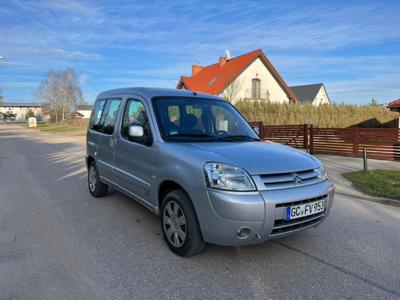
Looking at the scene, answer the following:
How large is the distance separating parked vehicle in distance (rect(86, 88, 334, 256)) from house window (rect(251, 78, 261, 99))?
2814 cm

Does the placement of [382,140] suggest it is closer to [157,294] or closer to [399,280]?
[399,280]

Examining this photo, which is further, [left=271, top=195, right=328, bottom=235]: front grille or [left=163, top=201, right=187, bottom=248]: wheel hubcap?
[left=163, top=201, right=187, bottom=248]: wheel hubcap

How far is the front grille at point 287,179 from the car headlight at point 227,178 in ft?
0.57

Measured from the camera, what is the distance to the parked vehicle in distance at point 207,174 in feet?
10.5

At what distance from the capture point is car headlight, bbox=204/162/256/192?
321cm

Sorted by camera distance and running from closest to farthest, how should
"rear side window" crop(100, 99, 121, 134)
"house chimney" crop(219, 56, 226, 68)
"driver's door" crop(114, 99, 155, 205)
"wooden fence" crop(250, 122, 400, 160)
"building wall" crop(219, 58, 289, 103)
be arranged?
"driver's door" crop(114, 99, 155, 205)
"rear side window" crop(100, 99, 121, 134)
"wooden fence" crop(250, 122, 400, 160)
"building wall" crop(219, 58, 289, 103)
"house chimney" crop(219, 56, 226, 68)

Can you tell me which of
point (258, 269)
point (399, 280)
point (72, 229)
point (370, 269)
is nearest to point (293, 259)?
point (258, 269)

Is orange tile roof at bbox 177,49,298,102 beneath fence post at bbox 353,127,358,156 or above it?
above

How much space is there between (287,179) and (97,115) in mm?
4139

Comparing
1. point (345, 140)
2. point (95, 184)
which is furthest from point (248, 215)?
point (345, 140)

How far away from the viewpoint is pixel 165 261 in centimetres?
364

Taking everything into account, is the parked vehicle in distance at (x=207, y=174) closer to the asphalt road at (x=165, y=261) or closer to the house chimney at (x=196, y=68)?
the asphalt road at (x=165, y=261)

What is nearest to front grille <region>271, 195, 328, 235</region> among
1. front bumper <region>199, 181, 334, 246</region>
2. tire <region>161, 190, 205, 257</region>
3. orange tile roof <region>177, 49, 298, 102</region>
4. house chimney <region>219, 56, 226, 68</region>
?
front bumper <region>199, 181, 334, 246</region>

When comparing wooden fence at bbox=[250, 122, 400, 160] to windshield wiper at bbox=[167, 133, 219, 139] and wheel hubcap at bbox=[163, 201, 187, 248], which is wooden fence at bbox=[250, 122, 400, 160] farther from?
wheel hubcap at bbox=[163, 201, 187, 248]
